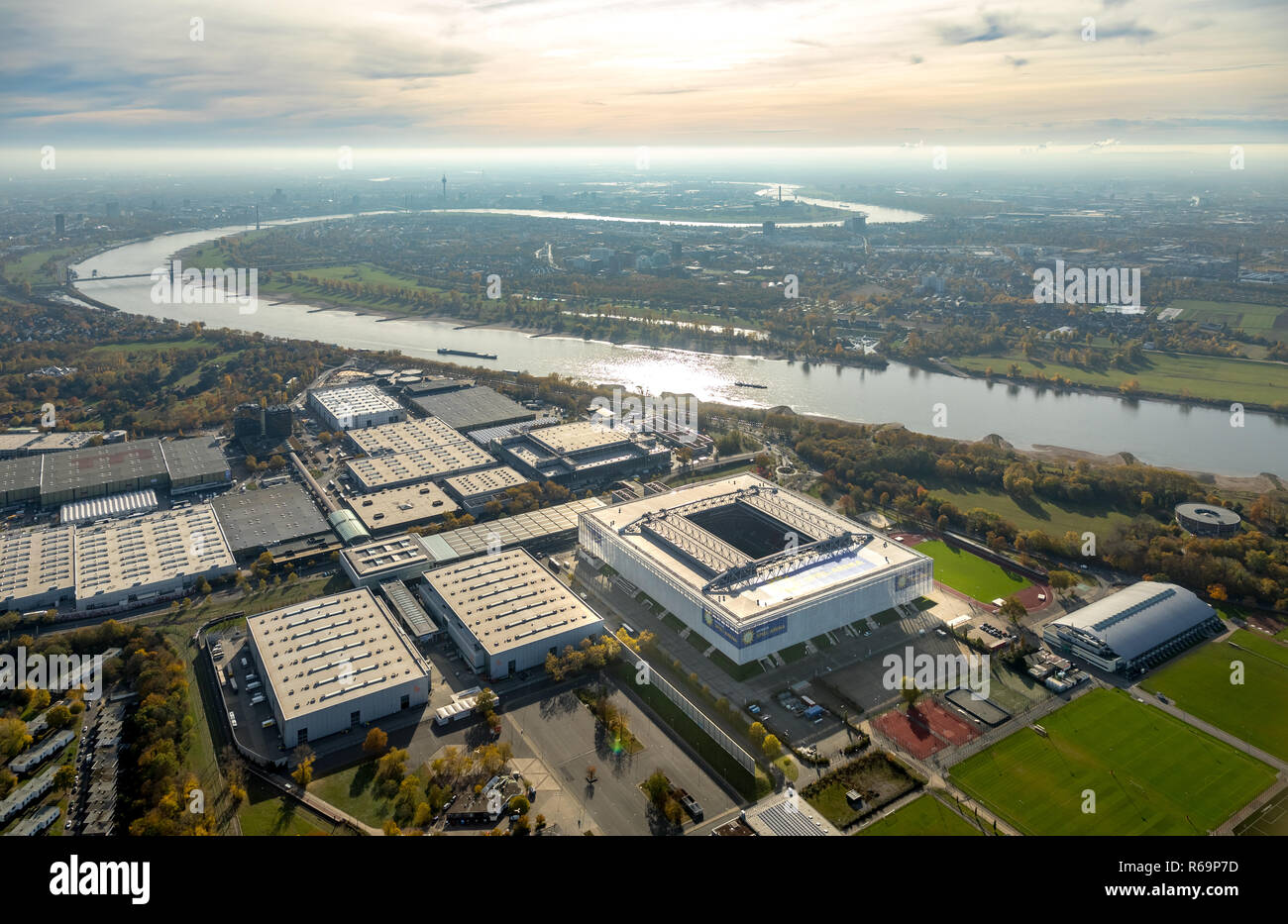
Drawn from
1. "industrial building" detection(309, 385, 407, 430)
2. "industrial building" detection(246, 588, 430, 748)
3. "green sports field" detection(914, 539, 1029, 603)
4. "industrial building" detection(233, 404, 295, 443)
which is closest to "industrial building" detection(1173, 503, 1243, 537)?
"green sports field" detection(914, 539, 1029, 603)

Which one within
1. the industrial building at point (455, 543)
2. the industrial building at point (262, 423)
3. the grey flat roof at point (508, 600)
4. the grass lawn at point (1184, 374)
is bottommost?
the grey flat roof at point (508, 600)

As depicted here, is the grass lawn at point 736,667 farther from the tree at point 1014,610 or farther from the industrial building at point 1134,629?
the industrial building at point 1134,629

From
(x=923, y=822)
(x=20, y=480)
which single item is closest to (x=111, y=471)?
(x=20, y=480)

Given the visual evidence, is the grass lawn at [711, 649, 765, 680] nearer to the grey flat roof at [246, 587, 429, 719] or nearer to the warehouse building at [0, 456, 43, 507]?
the grey flat roof at [246, 587, 429, 719]

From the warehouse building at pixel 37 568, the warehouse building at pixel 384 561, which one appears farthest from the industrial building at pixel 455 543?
the warehouse building at pixel 37 568

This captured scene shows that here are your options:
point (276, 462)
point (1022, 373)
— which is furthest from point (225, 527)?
point (1022, 373)

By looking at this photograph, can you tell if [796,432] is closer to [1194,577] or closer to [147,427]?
[1194,577]
